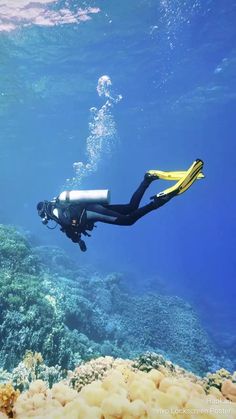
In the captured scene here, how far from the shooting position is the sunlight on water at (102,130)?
34.2 m

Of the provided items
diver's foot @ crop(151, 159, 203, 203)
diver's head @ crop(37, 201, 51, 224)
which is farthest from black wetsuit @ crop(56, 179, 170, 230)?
diver's foot @ crop(151, 159, 203, 203)

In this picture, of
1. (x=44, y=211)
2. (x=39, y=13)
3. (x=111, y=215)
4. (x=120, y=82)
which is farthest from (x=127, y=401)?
(x=120, y=82)

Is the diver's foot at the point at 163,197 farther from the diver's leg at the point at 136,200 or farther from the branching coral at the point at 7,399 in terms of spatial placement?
the branching coral at the point at 7,399

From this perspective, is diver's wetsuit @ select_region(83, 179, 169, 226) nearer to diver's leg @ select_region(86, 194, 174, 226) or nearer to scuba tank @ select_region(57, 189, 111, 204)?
diver's leg @ select_region(86, 194, 174, 226)

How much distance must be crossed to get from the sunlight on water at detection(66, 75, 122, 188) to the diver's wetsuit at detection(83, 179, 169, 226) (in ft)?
84.5

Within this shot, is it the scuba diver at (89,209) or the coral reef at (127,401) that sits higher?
the scuba diver at (89,209)

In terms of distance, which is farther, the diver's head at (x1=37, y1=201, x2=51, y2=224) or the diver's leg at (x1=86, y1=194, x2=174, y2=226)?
the diver's head at (x1=37, y1=201, x2=51, y2=224)

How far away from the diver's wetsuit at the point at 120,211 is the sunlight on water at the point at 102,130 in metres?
25.8

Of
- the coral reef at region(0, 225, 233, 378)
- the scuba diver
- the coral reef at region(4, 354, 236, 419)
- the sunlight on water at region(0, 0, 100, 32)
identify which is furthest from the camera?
the sunlight on water at region(0, 0, 100, 32)

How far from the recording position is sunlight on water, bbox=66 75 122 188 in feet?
112

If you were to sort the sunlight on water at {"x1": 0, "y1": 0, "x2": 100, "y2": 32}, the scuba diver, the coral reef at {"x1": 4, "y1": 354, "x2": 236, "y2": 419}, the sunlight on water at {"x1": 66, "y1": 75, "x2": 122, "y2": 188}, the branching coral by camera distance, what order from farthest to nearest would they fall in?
the sunlight on water at {"x1": 66, "y1": 75, "x2": 122, "y2": 188}, the sunlight on water at {"x1": 0, "y1": 0, "x2": 100, "y2": 32}, the scuba diver, the branching coral, the coral reef at {"x1": 4, "y1": 354, "x2": 236, "y2": 419}

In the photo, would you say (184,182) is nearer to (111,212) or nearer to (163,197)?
(163,197)

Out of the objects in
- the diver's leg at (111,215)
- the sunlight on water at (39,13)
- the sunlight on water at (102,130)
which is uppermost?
the sunlight on water at (102,130)

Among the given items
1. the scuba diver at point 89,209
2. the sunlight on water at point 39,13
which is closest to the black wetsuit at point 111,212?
the scuba diver at point 89,209
